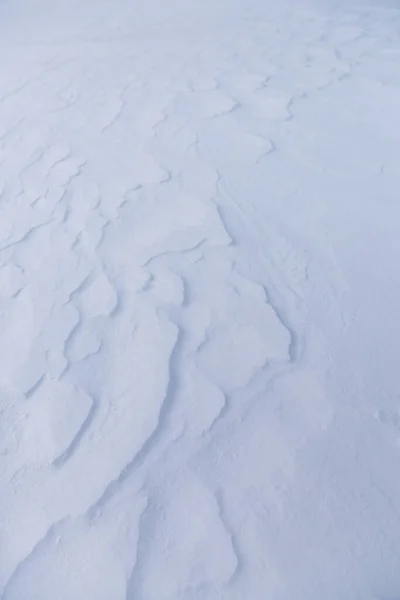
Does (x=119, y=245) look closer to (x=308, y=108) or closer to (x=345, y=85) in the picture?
(x=308, y=108)

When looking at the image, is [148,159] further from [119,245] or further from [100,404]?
[100,404]

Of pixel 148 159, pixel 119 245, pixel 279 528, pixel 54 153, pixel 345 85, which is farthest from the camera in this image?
pixel 345 85

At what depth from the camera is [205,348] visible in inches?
72.7

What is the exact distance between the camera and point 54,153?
3.40 m

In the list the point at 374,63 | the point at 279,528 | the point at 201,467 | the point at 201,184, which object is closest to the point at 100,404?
A: the point at 201,467

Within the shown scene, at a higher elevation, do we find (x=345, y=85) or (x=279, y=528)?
(x=345, y=85)

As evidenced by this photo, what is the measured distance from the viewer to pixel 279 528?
4.40 ft

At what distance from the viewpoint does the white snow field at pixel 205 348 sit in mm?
1329

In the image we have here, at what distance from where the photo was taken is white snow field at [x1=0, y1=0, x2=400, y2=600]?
133 centimetres

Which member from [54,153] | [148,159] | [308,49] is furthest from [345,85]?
[54,153]

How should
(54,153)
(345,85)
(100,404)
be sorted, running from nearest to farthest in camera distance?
(100,404)
(54,153)
(345,85)

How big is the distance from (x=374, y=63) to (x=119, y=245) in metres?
3.09

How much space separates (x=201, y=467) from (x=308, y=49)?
14.9ft

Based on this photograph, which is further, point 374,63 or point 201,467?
point 374,63
